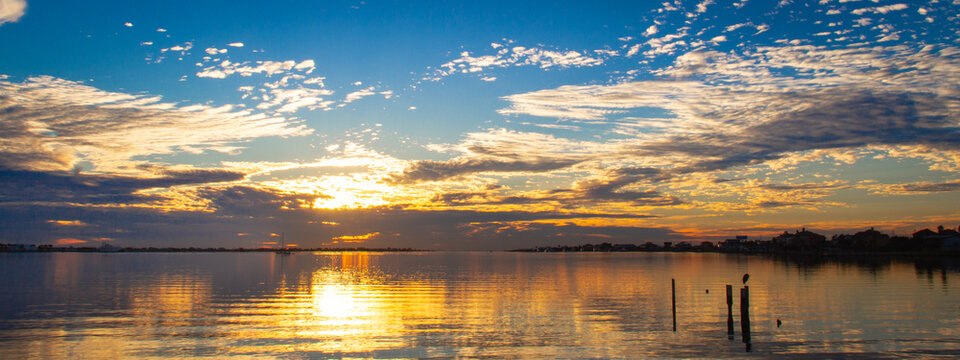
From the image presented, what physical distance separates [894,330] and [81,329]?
41.4 metres

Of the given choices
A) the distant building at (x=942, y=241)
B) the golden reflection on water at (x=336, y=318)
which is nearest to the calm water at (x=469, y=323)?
the golden reflection on water at (x=336, y=318)

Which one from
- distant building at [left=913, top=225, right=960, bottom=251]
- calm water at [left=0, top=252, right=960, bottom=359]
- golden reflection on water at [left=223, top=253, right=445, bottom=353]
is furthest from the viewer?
distant building at [left=913, top=225, right=960, bottom=251]

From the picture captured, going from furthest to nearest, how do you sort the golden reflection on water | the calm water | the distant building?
1. the distant building
2. the golden reflection on water
3. the calm water

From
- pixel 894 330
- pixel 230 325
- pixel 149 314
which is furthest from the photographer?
pixel 149 314

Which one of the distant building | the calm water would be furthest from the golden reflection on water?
the distant building

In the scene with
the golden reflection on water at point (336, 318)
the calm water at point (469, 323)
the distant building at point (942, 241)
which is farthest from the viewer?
the distant building at point (942, 241)

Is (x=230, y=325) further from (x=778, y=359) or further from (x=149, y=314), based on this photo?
(x=778, y=359)

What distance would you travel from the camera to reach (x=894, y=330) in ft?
→ 96.6

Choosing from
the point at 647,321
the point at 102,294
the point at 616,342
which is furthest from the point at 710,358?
the point at 102,294

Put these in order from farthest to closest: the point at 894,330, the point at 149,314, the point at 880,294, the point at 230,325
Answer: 1. the point at 880,294
2. the point at 149,314
3. the point at 230,325
4. the point at 894,330

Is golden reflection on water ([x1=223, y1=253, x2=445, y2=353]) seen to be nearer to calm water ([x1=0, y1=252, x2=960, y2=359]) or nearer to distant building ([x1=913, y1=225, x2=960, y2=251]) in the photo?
calm water ([x1=0, y1=252, x2=960, y2=359])

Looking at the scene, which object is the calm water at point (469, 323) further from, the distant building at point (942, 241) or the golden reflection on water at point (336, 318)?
the distant building at point (942, 241)

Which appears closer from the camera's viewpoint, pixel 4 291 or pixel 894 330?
pixel 894 330

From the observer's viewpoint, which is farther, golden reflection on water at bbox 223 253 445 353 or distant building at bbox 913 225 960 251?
distant building at bbox 913 225 960 251
